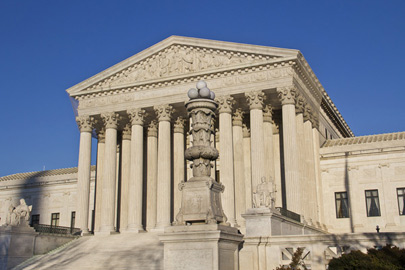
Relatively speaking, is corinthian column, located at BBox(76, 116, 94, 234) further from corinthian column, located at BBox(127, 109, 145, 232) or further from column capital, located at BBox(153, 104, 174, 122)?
column capital, located at BBox(153, 104, 174, 122)

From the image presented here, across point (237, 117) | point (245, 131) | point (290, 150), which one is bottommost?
point (290, 150)

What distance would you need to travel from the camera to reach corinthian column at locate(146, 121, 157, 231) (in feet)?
142

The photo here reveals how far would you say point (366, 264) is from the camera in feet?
44.6

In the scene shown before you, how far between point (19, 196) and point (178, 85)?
29.1 meters

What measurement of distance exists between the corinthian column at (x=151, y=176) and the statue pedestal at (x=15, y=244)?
11604mm

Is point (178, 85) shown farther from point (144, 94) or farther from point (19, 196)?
point (19, 196)

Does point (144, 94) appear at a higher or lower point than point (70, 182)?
higher

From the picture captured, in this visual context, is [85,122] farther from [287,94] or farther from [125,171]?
[287,94]

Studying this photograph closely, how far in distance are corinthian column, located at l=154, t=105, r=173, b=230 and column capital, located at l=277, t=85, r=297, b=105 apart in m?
9.42

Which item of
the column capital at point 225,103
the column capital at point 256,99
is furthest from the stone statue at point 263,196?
the column capital at point 225,103

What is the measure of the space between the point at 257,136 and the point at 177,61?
970 centimetres

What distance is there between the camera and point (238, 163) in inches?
1592

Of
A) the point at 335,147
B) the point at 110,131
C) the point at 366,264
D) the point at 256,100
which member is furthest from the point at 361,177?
the point at 366,264

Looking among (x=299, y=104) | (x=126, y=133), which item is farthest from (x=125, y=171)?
(x=299, y=104)
